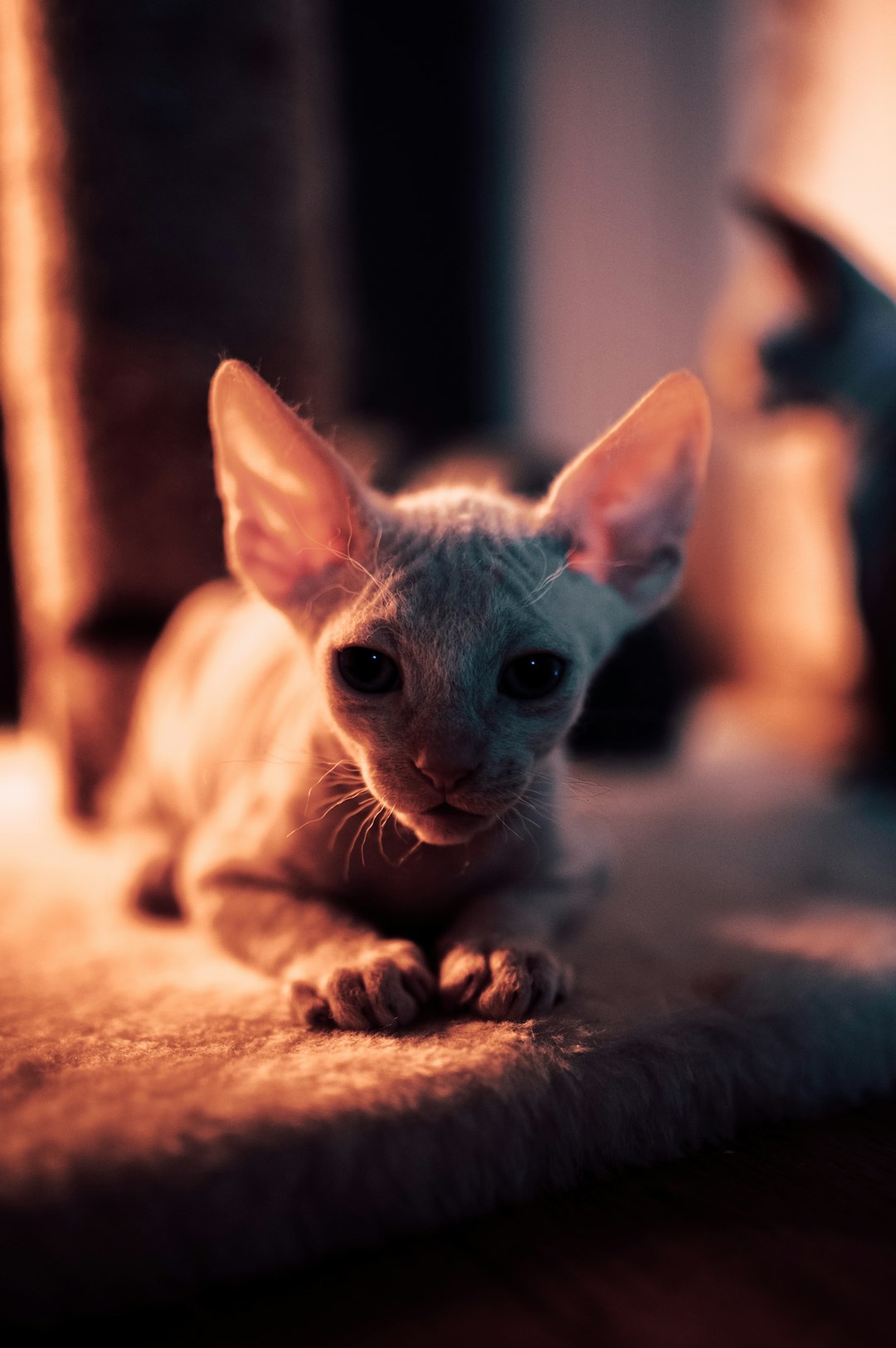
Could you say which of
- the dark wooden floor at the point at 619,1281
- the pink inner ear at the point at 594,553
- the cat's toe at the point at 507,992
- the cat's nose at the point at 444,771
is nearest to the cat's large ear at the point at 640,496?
the pink inner ear at the point at 594,553

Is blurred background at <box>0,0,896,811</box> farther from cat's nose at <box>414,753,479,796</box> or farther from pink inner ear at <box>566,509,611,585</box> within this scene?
cat's nose at <box>414,753,479,796</box>

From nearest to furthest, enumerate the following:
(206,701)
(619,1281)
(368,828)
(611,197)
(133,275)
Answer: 1. (619,1281)
2. (368,828)
3. (206,701)
4. (133,275)
5. (611,197)

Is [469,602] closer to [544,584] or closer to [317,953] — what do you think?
[544,584]

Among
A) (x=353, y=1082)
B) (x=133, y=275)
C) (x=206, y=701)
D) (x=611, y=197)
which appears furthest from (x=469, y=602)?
(x=611, y=197)

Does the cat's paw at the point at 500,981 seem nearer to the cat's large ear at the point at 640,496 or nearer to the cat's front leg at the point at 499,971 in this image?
the cat's front leg at the point at 499,971

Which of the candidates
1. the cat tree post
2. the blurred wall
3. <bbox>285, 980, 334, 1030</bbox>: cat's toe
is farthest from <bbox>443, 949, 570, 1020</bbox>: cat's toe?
the blurred wall

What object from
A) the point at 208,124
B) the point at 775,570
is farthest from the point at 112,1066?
the point at 775,570

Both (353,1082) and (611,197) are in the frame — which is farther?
(611,197)

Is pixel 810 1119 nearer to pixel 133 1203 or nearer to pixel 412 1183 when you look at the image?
pixel 412 1183
